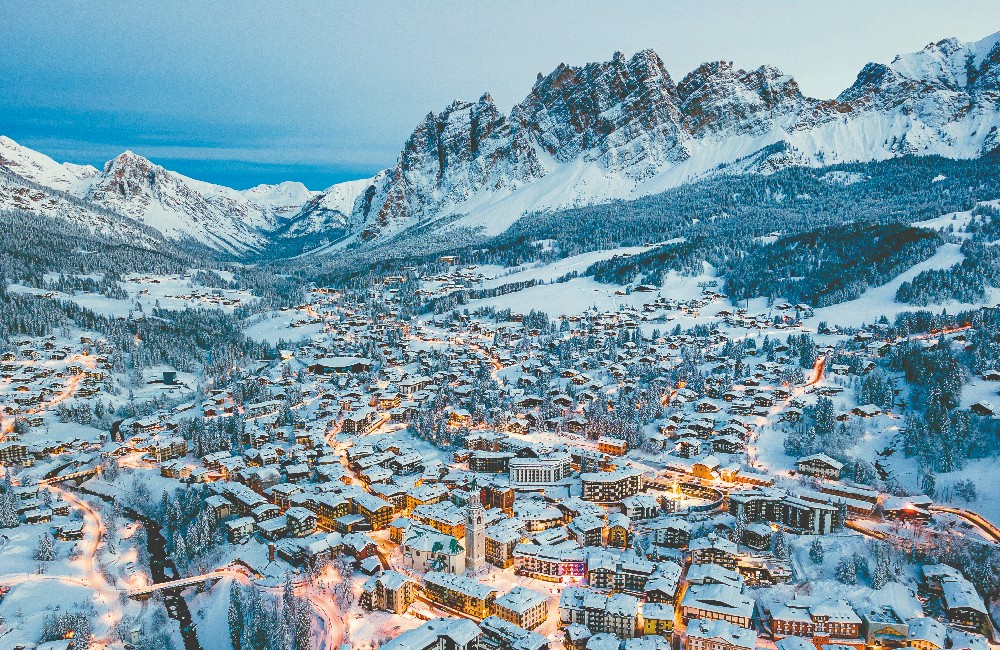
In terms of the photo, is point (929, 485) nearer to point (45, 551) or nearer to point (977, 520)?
point (977, 520)

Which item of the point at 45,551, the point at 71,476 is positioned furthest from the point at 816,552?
the point at 71,476

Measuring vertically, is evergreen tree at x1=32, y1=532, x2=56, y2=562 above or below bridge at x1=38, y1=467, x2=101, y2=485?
below

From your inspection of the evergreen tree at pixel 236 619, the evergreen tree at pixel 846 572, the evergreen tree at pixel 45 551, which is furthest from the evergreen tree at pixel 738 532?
the evergreen tree at pixel 45 551

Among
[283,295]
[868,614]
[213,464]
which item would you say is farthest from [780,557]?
[283,295]

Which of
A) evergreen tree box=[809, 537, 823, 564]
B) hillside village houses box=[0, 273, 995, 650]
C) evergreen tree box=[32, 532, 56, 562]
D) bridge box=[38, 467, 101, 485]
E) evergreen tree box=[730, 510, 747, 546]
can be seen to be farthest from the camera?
bridge box=[38, 467, 101, 485]

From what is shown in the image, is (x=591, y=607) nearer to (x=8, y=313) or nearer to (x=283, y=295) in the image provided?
(x=8, y=313)

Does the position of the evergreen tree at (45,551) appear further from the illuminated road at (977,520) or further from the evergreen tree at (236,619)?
the illuminated road at (977,520)

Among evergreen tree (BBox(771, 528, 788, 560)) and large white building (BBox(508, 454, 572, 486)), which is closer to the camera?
evergreen tree (BBox(771, 528, 788, 560))

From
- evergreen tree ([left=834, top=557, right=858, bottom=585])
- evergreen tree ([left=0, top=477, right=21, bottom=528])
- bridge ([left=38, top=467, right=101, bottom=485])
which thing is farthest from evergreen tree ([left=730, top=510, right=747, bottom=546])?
bridge ([left=38, top=467, right=101, bottom=485])

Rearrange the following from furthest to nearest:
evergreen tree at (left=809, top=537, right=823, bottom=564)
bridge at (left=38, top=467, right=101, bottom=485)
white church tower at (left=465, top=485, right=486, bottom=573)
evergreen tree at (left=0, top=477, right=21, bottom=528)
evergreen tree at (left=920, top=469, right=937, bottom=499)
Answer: bridge at (left=38, top=467, right=101, bottom=485), evergreen tree at (left=0, top=477, right=21, bottom=528), evergreen tree at (left=920, top=469, right=937, bottom=499), white church tower at (left=465, top=485, right=486, bottom=573), evergreen tree at (left=809, top=537, right=823, bottom=564)

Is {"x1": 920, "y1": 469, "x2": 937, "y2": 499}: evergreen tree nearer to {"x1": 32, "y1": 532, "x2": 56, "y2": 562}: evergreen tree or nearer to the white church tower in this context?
the white church tower
